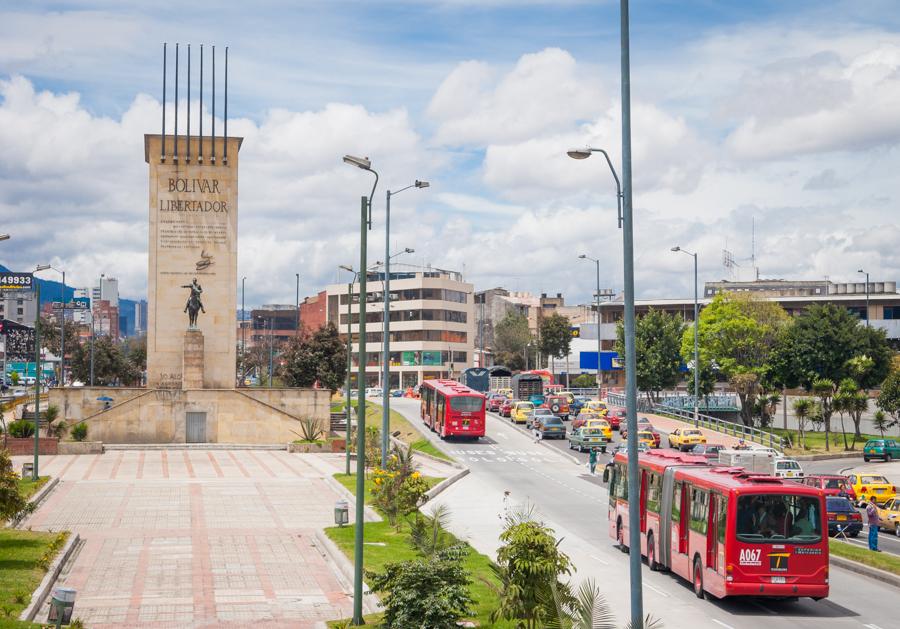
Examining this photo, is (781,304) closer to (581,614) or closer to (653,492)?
(653,492)

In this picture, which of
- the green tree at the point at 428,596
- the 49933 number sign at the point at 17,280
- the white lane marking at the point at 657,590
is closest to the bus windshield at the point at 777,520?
the white lane marking at the point at 657,590

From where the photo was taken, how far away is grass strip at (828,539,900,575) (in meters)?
27.5

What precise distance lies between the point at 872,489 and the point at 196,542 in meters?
26.8

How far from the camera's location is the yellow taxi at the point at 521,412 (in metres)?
80.1

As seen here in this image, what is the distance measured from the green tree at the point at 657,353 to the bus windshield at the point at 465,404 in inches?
833

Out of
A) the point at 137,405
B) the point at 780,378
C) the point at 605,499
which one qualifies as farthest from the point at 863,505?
the point at 137,405

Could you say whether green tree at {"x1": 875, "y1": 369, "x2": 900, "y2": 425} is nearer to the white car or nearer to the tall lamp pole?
the white car

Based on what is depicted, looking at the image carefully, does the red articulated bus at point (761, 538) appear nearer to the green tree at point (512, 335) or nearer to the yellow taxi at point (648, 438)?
the yellow taxi at point (648, 438)

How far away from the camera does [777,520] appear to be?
2205 centimetres

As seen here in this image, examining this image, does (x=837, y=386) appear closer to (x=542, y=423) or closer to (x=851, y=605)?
(x=542, y=423)

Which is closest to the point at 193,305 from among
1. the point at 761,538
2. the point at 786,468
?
the point at 786,468

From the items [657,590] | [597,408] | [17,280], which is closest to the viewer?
[657,590]

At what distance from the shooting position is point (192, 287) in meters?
69.2

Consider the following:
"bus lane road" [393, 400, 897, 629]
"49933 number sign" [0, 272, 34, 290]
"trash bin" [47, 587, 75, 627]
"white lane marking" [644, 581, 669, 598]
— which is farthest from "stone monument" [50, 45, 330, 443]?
"49933 number sign" [0, 272, 34, 290]
